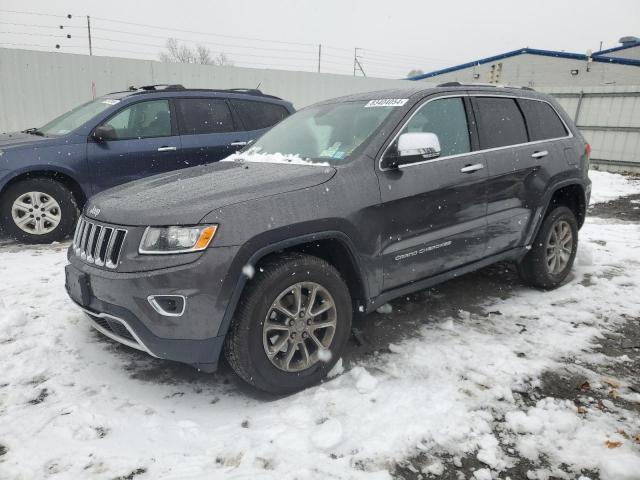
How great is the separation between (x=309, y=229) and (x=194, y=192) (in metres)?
0.69

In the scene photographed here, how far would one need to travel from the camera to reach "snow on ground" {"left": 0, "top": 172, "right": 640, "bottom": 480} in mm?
2201

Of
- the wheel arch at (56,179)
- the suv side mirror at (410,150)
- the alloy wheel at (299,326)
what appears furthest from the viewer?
the wheel arch at (56,179)

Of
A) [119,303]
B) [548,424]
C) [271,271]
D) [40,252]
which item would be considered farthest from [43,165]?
[548,424]

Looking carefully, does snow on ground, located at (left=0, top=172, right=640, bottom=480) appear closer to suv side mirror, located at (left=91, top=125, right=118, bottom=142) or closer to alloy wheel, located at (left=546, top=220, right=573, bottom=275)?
alloy wheel, located at (left=546, top=220, right=573, bottom=275)

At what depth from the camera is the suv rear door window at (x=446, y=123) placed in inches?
132

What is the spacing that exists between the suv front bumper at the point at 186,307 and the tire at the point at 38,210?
3.60 meters

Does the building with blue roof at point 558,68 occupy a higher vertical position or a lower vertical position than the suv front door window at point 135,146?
higher

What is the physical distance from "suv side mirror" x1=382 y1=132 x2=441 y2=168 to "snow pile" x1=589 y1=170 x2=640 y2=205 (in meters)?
7.50

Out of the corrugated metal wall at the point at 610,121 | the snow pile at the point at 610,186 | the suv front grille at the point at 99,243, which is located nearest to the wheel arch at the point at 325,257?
the suv front grille at the point at 99,243

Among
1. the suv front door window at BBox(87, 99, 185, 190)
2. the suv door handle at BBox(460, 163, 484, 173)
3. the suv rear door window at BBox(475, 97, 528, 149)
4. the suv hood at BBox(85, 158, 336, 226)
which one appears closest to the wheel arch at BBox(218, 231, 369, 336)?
the suv hood at BBox(85, 158, 336, 226)

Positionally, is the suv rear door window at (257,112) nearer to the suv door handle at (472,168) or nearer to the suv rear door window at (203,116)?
the suv rear door window at (203,116)

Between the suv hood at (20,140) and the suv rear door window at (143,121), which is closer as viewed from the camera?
the suv hood at (20,140)

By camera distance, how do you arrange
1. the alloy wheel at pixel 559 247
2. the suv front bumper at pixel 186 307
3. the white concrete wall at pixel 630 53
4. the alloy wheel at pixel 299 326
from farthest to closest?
the white concrete wall at pixel 630 53, the alloy wheel at pixel 559 247, the alloy wheel at pixel 299 326, the suv front bumper at pixel 186 307

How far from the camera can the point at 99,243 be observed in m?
2.65
